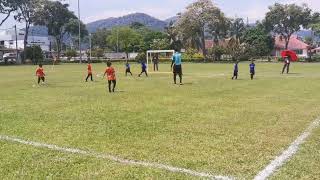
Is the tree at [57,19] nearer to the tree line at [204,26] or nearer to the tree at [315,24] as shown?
the tree line at [204,26]

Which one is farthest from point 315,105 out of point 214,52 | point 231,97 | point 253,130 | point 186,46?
point 186,46

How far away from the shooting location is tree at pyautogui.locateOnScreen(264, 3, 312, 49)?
91.8 metres

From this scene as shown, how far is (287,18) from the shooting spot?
3671 inches

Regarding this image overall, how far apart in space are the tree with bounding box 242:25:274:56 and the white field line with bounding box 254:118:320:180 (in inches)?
3489

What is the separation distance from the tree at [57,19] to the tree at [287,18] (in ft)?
152

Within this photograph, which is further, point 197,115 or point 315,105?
point 315,105

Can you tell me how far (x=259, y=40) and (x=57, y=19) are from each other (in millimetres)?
46694

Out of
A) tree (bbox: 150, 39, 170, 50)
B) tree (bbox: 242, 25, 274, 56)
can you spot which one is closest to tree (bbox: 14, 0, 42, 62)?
tree (bbox: 150, 39, 170, 50)

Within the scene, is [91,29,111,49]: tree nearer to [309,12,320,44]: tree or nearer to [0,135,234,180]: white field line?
[309,12,320,44]: tree

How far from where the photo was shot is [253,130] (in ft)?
32.7

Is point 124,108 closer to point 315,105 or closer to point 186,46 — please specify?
point 315,105

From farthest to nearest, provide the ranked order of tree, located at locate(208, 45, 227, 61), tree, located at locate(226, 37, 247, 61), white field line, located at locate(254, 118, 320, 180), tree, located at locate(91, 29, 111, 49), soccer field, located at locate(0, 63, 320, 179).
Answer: tree, located at locate(91, 29, 111, 49) < tree, located at locate(226, 37, 247, 61) < tree, located at locate(208, 45, 227, 61) < soccer field, located at locate(0, 63, 320, 179) < white field line, located at locate(254, 118, 320, 180)

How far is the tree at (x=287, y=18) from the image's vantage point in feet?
301

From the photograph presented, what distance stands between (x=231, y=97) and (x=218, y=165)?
34.7 feet
